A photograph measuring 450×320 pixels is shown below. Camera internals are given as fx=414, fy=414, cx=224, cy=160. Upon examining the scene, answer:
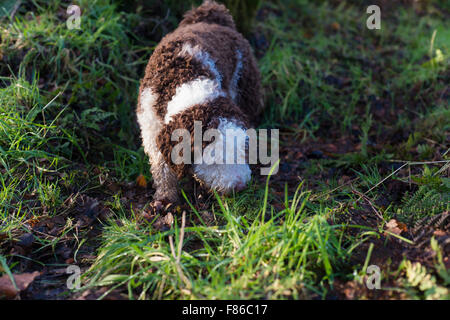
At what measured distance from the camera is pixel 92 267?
2.61 m

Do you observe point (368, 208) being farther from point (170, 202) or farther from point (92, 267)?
point (92, 267)

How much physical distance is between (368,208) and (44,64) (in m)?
3.53

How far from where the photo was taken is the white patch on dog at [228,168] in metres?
2.69

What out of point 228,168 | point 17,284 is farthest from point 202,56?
point 17,284

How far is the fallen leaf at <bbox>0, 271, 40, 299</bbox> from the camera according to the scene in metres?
2.37

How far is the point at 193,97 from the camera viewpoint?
2906 mm

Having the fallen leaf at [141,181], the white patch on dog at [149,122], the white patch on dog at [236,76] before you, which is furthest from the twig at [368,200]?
the fallen leaf at [141,181]

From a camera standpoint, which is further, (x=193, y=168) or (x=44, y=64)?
(x=44, y=64)

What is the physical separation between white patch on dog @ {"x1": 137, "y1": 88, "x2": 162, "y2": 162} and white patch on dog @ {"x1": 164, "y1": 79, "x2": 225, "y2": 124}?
0.74ft

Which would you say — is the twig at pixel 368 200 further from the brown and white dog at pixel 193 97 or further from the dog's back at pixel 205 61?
the dog's back at pixel 205 61

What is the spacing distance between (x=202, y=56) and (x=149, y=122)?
2.17 feet
